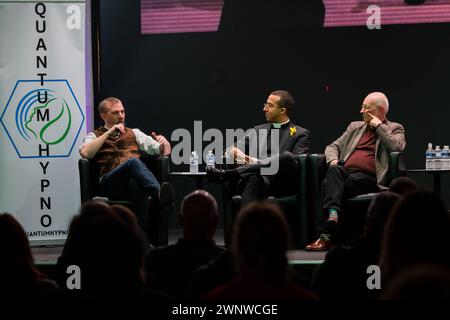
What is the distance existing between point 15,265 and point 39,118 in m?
3.66

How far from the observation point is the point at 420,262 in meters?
2.06

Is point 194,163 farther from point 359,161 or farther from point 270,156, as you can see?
point 359,161

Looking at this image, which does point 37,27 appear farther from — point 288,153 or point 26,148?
point 288,153

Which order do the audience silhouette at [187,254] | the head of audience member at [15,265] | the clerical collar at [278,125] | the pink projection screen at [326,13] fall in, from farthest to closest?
the pink projection screen at [326,13] < the clerical collar at [278,125] < the audience silhouette at [187,254] < the head of audience member at [15,265]

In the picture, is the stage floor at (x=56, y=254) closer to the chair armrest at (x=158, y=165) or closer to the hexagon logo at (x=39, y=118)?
the hexagon logo at (x=39, y=118)

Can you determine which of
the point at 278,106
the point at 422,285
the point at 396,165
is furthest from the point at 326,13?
the point at 422,285

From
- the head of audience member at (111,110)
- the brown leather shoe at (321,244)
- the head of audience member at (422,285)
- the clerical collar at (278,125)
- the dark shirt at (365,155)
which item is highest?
the head of audience member at (111,110)

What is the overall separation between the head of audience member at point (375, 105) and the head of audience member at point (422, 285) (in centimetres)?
439

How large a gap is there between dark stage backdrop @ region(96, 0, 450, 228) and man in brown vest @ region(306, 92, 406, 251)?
1.13 metres

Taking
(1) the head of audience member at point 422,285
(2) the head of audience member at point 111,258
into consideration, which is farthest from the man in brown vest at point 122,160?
(1) the head of audience member at point 422,285

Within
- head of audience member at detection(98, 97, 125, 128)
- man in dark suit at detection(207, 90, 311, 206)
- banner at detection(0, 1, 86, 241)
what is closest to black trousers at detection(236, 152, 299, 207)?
man in dark suit at detection(207, 90, 311, 206)

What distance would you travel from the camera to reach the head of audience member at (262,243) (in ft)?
6.51

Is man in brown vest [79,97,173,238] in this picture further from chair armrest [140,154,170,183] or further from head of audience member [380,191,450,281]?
head of audience member [380,191,450,281]

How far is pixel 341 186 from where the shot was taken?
17.2 feet
